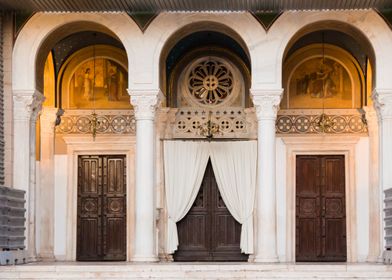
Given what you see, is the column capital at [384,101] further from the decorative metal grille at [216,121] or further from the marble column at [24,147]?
the marble column at [24,147]

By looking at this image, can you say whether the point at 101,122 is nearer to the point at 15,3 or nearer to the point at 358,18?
the point at 15,3

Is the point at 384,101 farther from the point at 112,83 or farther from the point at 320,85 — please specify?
the point at 112,83

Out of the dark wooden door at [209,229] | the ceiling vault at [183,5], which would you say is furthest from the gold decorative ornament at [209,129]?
the ceiling vault at [183,5]

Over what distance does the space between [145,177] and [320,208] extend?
176 inches

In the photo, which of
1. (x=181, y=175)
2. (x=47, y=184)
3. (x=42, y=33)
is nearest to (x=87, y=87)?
(x=47, y=184)

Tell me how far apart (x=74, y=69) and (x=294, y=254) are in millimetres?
6023

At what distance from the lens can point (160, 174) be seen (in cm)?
2045

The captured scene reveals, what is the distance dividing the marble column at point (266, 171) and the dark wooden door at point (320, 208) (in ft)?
9.31

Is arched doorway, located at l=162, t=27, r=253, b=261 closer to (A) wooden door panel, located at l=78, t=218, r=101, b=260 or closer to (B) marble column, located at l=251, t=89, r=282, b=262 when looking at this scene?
(A) wooden door panel, located at l=78, t=218, r=101, b=260

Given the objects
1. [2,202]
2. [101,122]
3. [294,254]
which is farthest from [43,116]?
[294,254]

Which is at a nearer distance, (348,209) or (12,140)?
(12,140)

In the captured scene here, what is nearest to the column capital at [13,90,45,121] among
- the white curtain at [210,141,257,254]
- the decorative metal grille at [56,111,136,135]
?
the decorative metal grille at [56,111,136,135]

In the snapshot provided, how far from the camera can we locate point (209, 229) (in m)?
20.6

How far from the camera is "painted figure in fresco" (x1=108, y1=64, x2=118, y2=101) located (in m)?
21.0
